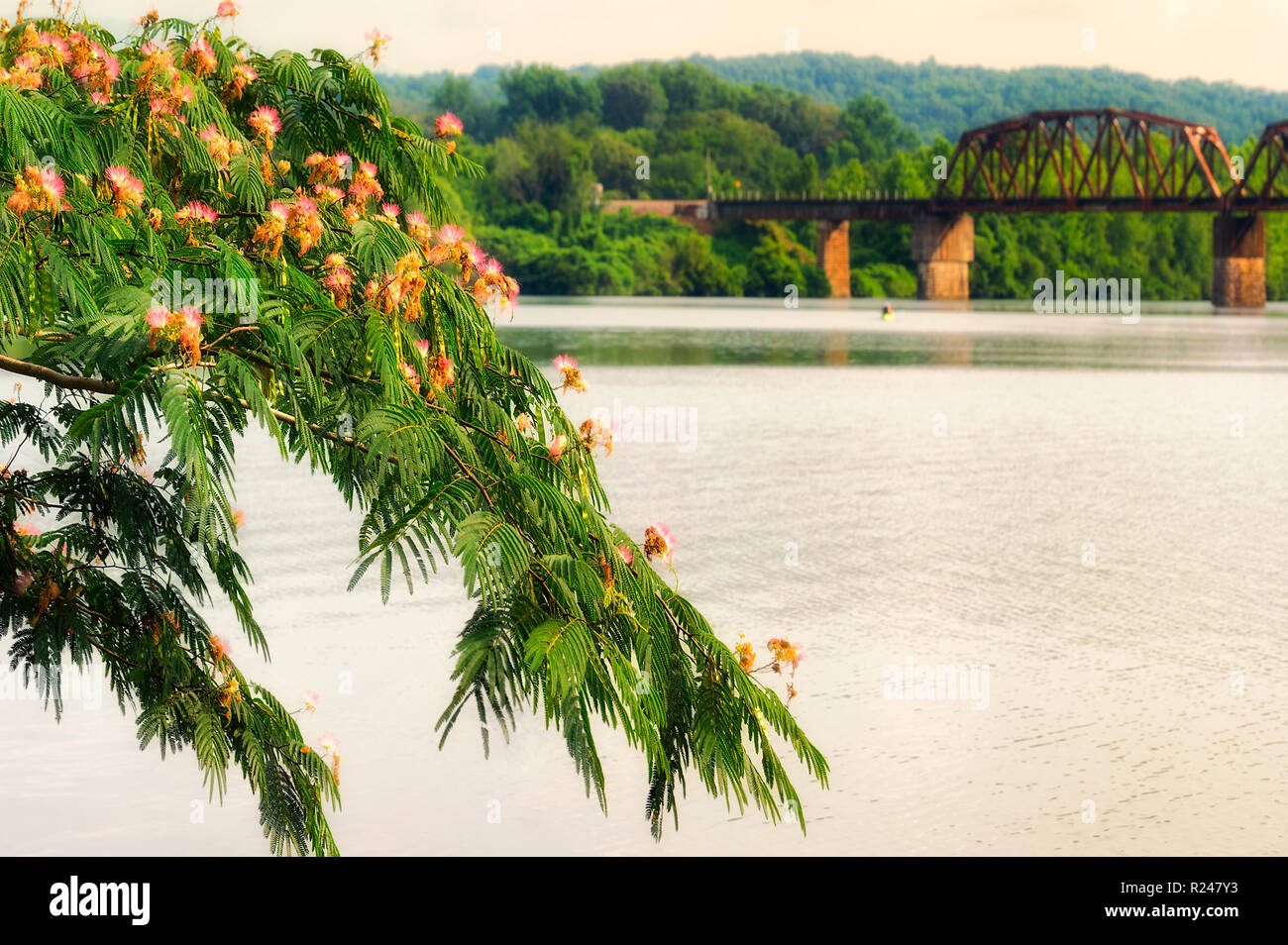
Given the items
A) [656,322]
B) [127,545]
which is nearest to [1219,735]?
[127,545]

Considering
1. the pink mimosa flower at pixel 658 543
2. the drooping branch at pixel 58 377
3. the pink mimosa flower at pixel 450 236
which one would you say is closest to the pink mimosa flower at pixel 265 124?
the pink mimosa flower at pixel 450 236

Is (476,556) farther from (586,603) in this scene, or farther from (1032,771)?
(1032,771)

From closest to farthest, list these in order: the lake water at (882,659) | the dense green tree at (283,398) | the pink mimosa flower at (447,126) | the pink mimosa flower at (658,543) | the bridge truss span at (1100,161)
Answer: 1. the dense green tree at (283,398)
2. the pink mimosa flower at (658,543)
3. the pink mimosa flower at (447,126)
4. the lake water at (882,659)
5. the bridge truss span at (1100,161)

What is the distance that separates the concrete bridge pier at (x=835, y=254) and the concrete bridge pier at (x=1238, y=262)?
37.2 m

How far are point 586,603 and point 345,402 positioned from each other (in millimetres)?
1018

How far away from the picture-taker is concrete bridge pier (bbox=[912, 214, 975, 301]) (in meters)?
148

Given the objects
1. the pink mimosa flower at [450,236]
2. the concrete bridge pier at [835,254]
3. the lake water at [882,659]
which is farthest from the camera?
the concrete bridge pier at [835,254]

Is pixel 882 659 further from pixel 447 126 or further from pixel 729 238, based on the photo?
pixel 729 238

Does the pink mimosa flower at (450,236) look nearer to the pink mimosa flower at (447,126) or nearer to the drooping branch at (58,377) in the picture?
the pink mimosa flower at (447,126)

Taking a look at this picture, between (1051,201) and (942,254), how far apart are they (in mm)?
17515

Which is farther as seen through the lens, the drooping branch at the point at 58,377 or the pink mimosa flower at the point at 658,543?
the pink mimosa flower at the point at 658,543

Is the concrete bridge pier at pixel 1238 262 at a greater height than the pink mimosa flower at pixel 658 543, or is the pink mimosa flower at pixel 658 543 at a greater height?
the pink mimosa flower at pixel 658 543

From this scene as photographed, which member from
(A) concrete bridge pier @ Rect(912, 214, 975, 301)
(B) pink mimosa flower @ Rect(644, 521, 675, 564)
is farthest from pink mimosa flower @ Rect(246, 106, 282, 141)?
(A) concrete bridge pier @ Rect(912, 214, 975, 301)

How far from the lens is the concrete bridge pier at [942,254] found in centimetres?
14762
